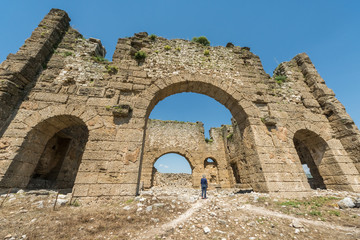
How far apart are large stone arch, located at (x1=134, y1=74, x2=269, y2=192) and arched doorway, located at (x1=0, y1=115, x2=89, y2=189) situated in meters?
2.35

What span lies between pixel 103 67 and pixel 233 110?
5438 millimetres

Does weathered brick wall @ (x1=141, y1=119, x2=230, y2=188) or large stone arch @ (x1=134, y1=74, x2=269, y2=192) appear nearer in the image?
large stone arch @ (x1=134, y1=74, x2=269, y2=192)

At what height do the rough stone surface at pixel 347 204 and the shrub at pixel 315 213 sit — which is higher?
the rough stone surface at pixel 347 204

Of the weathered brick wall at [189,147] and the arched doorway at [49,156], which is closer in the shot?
the arched doorway at [49,156]

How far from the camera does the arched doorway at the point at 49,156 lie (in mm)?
4176

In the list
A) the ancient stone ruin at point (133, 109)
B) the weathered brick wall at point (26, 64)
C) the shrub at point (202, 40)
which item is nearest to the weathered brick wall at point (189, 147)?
the ancient stone ruin at point (133, 109)

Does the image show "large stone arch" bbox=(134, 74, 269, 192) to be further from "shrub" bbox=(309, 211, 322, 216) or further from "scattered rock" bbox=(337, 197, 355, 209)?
"scattered rock" bbox=(337, 197, 355, 209)

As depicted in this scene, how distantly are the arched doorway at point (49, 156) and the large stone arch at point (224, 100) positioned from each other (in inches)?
92.5

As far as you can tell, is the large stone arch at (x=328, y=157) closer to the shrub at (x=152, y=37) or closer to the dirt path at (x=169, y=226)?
the dirt path at (x=169, y=226)

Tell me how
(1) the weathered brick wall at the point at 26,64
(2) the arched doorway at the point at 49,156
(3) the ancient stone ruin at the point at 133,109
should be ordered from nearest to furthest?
(2) the arched doorway at the point at 49,156 → (3) the ancient stone ruin at the point at 133,109 → (1) the weathered brick wall at the point at 26,64

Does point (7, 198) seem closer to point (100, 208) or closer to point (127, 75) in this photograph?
point (100, 208)

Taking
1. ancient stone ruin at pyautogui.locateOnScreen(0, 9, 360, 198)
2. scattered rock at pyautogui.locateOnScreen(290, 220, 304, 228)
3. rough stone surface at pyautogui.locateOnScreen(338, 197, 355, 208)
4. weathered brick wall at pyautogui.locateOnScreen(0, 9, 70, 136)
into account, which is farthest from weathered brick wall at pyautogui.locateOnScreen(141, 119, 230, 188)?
scattered rock at pyautogui.locateOnScreen(290, 220, 304, 228)

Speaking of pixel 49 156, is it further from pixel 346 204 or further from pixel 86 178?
pixel 346 204

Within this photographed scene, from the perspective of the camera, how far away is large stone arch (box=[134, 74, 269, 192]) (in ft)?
17.0
